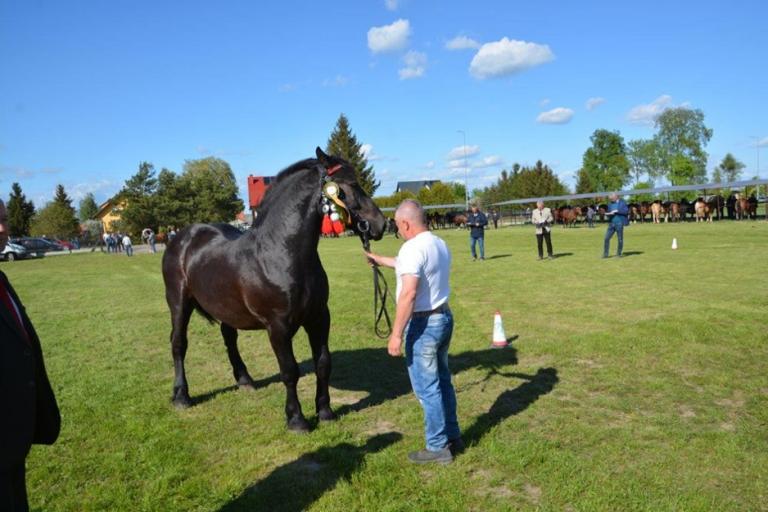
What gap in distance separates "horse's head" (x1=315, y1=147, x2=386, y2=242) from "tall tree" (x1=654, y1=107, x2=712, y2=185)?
8407cm

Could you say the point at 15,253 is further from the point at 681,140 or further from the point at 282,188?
the point at 681,140

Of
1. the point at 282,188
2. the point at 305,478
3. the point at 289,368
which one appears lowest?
the point at 305,478

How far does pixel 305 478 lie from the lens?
4074 mm

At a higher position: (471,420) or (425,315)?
(425,315)

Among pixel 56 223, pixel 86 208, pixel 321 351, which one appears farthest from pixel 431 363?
pixel 86 208

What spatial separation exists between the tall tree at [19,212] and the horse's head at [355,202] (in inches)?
3220

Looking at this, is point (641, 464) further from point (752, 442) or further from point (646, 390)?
point (646, 390)

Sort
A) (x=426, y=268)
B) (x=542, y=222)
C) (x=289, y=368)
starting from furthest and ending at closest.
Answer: (x=542, y=222) → (x=289, y=368) → (x=426, y=268)

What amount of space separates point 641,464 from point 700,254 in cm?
1519

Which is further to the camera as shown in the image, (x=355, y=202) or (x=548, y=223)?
(x=548, y=223)

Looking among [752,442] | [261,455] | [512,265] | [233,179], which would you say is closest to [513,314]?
[752,442]

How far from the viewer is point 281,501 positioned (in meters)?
3.78

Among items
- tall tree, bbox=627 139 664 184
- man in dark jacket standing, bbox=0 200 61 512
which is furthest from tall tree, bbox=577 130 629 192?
man in dark jacket standing, bbox=0 200 61 512

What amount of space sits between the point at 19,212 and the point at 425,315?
3330 inches
